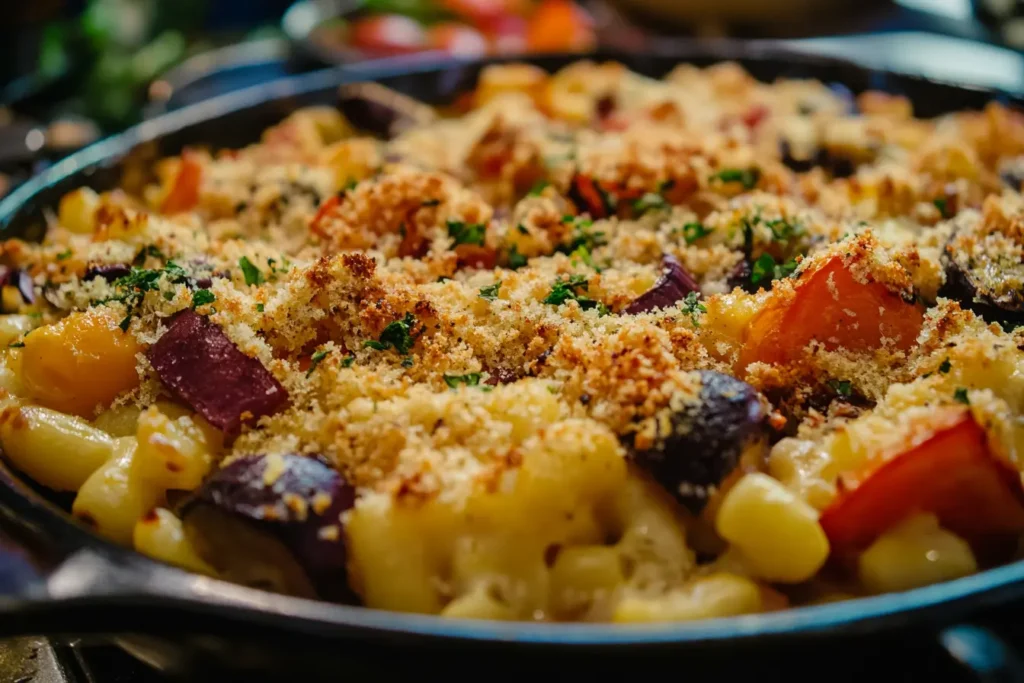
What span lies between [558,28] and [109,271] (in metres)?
4.33

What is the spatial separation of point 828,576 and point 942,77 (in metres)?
2.80

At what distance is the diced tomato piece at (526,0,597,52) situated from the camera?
236 inches

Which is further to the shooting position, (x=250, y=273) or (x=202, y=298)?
(x=250, y=273)

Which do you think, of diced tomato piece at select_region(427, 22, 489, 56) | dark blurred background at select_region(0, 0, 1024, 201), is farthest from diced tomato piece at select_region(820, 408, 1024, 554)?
diced tomato piece at select_region(427, 22, 489, 56)

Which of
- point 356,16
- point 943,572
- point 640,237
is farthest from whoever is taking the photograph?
point 356,16

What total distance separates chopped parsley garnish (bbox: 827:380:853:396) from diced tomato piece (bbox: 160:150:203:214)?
215 centimetres

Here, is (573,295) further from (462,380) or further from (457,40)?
(457,40)

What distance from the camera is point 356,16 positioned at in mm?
6070

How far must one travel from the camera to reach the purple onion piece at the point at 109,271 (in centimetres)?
240

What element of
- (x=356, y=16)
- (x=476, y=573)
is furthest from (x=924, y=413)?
(x=356, y=16)

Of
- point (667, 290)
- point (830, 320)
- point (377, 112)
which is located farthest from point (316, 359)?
point (377, 112)

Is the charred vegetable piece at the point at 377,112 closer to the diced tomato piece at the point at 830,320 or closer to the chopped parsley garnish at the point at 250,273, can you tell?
the chopped parsley garnish at the point at 250,273

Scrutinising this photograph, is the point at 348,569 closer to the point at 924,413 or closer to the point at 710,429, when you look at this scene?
the point at 710,429

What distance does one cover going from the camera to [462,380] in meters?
2.03
